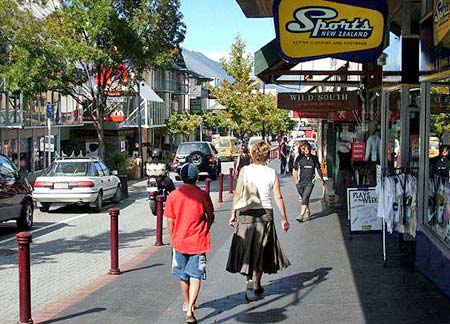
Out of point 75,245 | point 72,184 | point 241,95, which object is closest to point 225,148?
point 241,95

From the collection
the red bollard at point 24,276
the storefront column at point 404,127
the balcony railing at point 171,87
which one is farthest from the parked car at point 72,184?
the balcony railing at point 171,87

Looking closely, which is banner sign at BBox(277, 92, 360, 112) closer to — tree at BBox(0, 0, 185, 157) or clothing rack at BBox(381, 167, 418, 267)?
clothing rack at BBox(381, 167, 418, 267)

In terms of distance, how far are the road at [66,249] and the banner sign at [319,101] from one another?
4418 mm

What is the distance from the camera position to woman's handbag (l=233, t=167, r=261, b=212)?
305 inches

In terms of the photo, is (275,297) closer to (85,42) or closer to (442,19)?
(442,19)

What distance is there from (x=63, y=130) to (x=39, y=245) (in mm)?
32759

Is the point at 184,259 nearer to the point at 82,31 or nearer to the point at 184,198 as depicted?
the point at 184,198

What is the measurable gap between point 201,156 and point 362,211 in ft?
72.0

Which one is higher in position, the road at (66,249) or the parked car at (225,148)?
the parked car at (225,148)

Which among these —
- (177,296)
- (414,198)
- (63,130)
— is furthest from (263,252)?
(63,130)

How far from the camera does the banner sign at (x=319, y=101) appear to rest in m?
16.8

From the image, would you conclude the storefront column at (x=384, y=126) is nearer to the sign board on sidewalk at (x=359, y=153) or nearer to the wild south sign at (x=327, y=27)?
the wild south sign at (x=327, y=27)

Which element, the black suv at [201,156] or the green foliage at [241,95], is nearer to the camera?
the black suv at [201,156]

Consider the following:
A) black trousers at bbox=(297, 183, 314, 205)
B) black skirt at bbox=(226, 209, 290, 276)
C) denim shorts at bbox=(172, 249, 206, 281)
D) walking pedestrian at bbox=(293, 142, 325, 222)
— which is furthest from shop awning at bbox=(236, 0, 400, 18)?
denim shorts at bbox=(172, 249, 206, 281)
